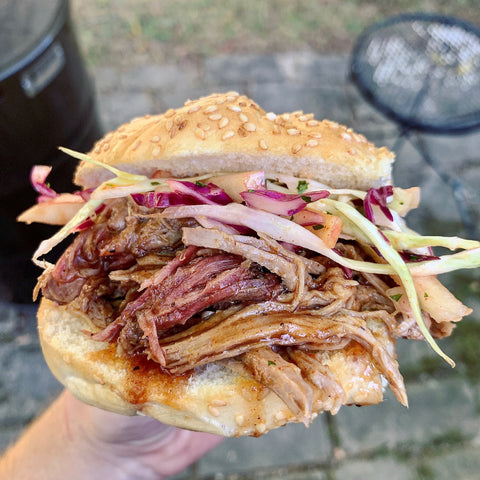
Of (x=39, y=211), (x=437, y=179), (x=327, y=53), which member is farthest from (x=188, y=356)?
(x=327, y=53)

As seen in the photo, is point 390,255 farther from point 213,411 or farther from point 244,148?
point 213,411

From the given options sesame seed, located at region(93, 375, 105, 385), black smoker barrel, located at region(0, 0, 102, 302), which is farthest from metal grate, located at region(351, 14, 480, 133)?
sesame seed, located at region(93, 375, 105, 385)

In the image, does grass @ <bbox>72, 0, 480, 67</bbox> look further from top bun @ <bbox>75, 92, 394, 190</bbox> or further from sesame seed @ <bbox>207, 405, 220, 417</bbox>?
sesame seed @ <bbox>207, 405, 220, 417</bbox>

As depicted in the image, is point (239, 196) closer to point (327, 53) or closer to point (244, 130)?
point (244, 130)

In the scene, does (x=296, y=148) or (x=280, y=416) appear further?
(x=296, y=148)

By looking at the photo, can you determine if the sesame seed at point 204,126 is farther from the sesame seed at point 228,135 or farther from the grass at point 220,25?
the grass at point 220,25

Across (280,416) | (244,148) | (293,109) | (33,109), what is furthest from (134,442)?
(293,109)
